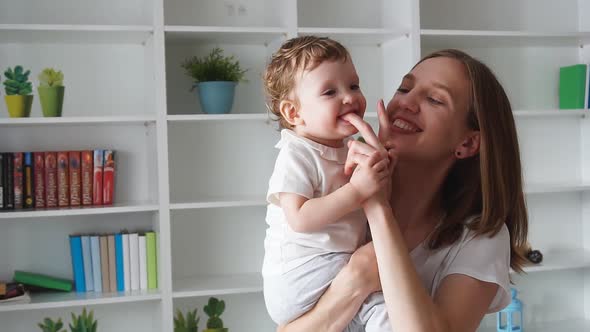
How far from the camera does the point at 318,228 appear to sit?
58.0 inches

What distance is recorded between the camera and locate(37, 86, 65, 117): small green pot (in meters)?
3.19

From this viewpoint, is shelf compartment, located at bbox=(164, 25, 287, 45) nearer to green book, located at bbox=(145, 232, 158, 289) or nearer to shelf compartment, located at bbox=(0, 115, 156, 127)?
shelf compartment, located at bbox=(0, 115, 156, 127)

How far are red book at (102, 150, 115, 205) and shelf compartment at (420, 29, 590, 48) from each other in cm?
149

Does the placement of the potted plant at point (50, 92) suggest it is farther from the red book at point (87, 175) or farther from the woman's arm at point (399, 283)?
the woman's arm at point (399, 283)

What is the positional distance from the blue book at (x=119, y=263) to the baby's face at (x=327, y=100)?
1.98 metres

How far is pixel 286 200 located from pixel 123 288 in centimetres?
203

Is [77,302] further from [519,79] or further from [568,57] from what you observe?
[568,57]

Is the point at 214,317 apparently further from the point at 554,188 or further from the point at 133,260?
the point at 554,188

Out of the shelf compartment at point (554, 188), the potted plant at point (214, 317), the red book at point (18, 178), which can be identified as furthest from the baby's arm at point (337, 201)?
the shelf compartment at point (554, 188)

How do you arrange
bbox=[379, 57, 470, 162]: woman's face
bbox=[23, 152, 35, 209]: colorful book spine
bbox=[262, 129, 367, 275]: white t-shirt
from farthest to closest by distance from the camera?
bbox=[23, 152, 35, 209]: colorful book spine, bbox=[379, 57, 470, 162]: woman's face, bbox=[262, 129, 367, 275]: white t-shirt

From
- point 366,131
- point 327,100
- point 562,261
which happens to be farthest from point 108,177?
point 562,261

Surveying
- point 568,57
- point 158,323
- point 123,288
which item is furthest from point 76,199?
point 568,57

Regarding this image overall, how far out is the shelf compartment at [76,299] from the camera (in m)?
3.15

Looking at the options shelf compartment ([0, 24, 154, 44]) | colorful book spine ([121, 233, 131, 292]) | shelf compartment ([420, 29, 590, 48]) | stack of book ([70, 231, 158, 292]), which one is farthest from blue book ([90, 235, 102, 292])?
shelf compartment ([420, 29, 590, 48])
